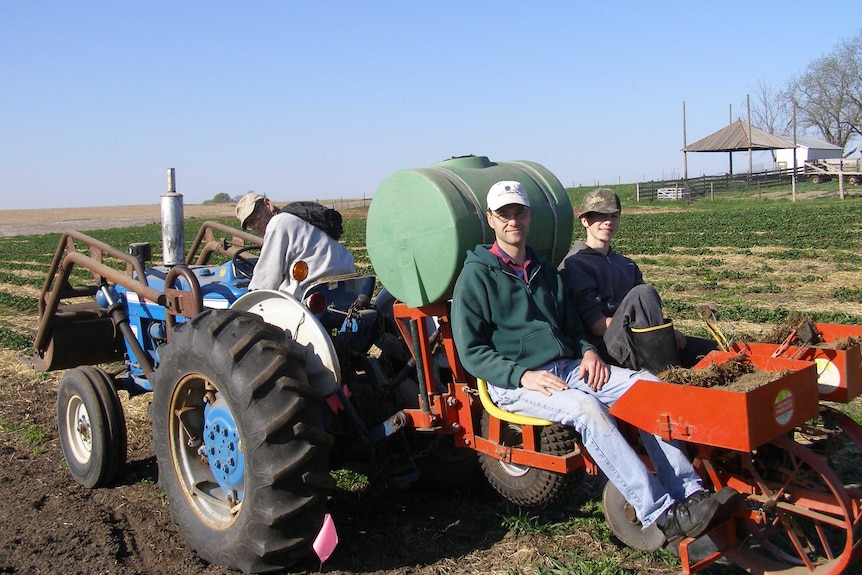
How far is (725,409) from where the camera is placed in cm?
309

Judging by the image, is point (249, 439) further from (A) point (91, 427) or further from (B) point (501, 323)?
(A) point (91, 427)

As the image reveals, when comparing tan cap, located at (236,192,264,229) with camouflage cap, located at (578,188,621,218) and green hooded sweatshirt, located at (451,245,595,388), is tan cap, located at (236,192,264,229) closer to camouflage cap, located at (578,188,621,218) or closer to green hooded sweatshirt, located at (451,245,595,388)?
green hooded sweatshirt, located at (451,245,595,388)

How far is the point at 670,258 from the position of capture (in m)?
17.2

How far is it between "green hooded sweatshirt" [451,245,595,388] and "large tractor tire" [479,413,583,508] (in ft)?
1.12

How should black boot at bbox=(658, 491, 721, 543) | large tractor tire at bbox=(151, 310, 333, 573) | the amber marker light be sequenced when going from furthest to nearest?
the amber marker light, large tractor tire at bbox=(151, 310, 333, 573), black boot at bbox=(658, 491, 721, 543)

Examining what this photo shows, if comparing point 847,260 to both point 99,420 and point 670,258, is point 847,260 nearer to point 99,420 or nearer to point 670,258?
point 670,258

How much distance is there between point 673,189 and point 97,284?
1759 inches

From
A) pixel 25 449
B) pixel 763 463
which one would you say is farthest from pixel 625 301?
pixel 25 449

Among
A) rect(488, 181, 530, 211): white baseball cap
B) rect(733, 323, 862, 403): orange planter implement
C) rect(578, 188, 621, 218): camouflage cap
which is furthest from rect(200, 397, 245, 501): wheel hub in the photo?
rect(733, 323, 862, 403): orange planter implement

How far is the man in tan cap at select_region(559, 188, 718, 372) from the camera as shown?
12.7 ft

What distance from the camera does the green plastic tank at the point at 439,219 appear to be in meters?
4.00

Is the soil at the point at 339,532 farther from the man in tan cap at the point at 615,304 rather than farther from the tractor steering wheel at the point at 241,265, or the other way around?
the tractor steering wheel at the point at 241,265

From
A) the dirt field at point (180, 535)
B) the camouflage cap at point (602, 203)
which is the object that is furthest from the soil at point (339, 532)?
the camouflage cap at point (602, 203)

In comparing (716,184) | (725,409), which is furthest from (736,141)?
(725,409)
